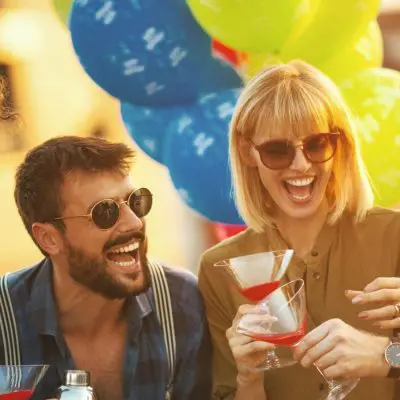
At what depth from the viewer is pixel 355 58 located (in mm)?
2482

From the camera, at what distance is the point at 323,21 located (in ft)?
7.65

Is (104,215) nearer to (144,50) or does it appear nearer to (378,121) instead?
(144,50)

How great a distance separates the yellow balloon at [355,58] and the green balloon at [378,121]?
0.04 meters

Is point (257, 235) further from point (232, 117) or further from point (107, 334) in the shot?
point (107, 334)

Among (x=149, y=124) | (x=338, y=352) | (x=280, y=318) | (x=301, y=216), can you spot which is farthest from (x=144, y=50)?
(x=338, y=352)

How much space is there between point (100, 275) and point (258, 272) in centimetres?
48

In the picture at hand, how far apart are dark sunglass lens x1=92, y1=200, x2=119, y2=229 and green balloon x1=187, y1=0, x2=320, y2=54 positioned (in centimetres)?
59

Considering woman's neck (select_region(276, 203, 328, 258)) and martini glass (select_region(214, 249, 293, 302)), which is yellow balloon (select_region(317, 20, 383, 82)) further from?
martini glass (select_region(214, 249, 293, 302))

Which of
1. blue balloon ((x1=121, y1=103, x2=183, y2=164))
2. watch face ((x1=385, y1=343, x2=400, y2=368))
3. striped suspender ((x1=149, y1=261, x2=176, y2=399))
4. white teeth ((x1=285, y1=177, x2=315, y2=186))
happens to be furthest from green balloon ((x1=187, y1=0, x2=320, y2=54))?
watch face ((x1=385, y1=343, x2=400, y2=368))

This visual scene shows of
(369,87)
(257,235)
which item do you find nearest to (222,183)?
(257,235)

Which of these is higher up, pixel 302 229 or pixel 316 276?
pixel 302 229

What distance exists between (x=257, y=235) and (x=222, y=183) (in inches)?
7.9

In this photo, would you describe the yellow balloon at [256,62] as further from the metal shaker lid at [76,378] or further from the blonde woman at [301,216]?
the metal shaker lid at [76,378]

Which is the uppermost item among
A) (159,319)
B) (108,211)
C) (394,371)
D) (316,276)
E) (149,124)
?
(149,124)
